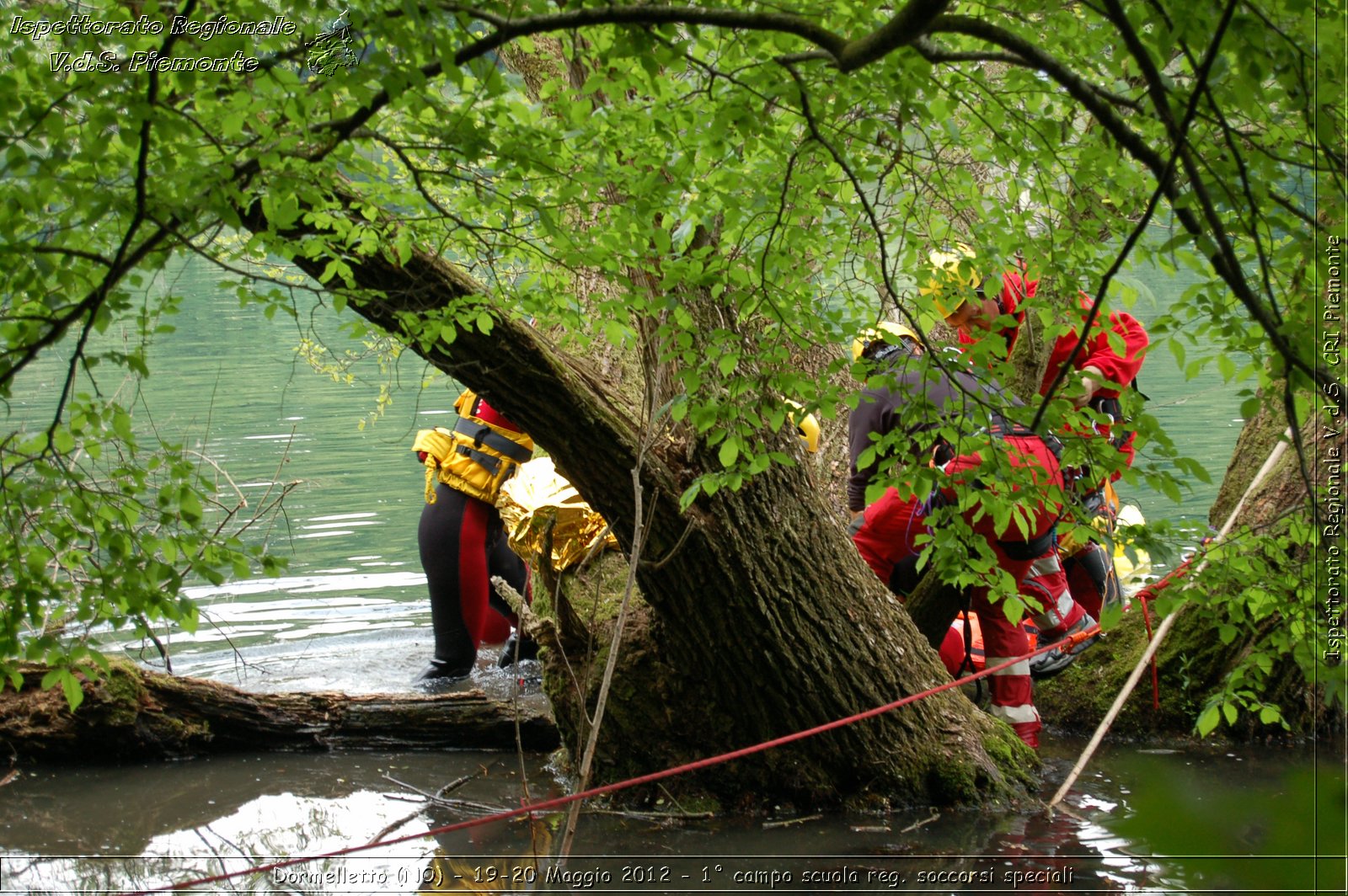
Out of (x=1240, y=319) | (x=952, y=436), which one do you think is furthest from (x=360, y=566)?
(x=1240, y=319)

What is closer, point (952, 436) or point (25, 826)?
point (952, 436)

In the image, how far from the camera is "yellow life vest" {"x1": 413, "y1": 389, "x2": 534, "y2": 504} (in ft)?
19.8

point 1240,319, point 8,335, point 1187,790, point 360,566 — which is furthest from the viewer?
point 360,566

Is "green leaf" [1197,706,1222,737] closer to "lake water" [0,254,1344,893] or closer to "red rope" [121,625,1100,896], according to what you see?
"lake water" [0,254,1344,893]

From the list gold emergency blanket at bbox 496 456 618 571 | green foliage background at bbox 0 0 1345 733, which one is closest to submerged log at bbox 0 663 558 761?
gold emergency blanket at bbox 496 456 618 571

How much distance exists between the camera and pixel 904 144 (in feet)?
9.09

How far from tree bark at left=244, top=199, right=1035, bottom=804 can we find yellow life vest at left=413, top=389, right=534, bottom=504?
1.77m

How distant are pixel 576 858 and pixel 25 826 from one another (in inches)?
84.5

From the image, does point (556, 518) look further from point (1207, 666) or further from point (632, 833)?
point (1207, 666)

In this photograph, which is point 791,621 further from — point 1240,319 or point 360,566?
point 360,566

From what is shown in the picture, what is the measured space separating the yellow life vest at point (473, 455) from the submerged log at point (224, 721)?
1.27 meters

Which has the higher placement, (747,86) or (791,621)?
(747,86)

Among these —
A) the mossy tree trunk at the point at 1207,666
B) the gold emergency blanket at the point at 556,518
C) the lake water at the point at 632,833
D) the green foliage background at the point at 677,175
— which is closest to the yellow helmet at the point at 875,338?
the green foliage background at the point at 677,175

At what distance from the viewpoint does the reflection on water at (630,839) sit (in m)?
3.85
